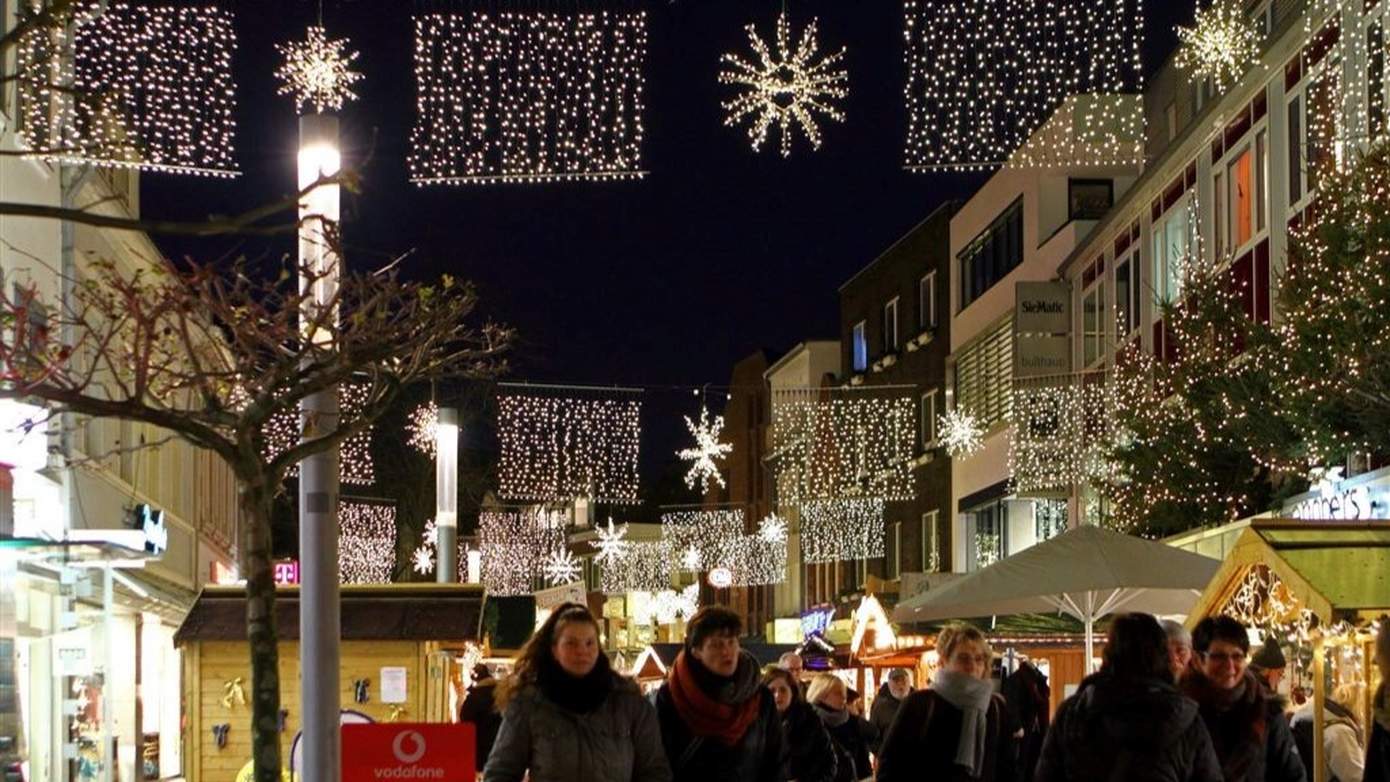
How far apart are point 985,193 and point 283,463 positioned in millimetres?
36921

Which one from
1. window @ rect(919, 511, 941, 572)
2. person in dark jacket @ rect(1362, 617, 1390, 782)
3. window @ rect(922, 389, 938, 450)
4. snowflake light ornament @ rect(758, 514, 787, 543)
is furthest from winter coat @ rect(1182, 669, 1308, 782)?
snowflake light ornament @ rect(758, 514, 787, 543)

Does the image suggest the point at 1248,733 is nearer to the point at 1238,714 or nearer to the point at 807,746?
the point at 1238,714

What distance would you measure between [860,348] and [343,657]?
40970 millimetres

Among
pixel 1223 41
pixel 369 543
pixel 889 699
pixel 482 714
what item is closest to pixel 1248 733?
pixel 482 714

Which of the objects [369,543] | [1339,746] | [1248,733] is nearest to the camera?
[1248,733]

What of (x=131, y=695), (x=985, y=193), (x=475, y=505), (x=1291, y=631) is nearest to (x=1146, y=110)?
(x=985, y=193)

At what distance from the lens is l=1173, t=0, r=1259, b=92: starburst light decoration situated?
26.1 meters

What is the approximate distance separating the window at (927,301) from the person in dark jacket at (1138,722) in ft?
144

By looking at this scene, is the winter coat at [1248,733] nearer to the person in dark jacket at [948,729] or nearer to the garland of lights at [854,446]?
the person in dark jacket at [948,729]

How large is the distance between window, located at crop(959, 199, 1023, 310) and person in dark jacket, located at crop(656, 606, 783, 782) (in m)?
35.2

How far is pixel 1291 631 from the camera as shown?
48.0 ft

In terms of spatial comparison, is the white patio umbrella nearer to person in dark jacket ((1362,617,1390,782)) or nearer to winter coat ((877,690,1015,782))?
winter coat ((877,690,1015,782))

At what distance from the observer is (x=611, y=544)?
80.4 metres

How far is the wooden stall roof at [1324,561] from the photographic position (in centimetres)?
1101
